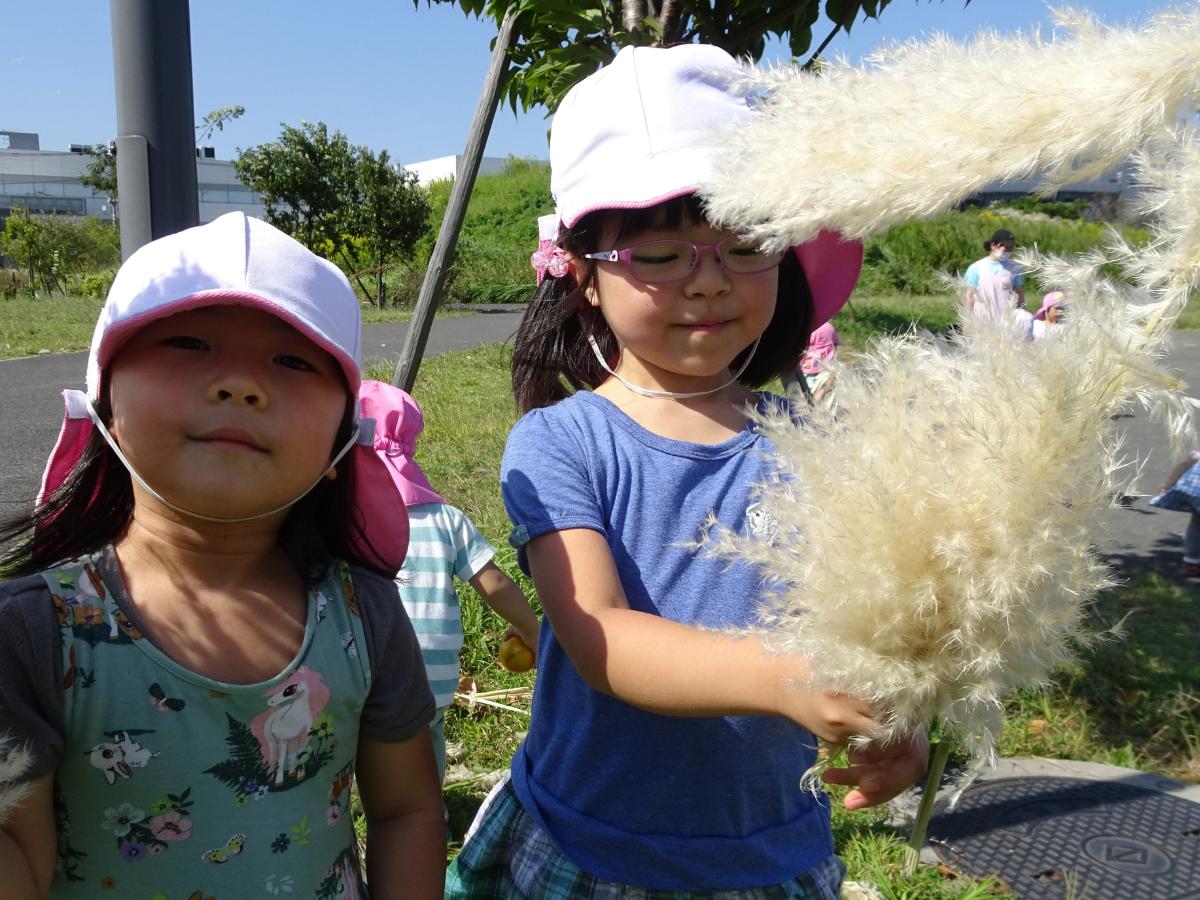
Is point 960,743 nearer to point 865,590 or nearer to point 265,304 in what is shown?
point 865,590

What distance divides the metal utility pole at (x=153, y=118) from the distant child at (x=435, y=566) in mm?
854

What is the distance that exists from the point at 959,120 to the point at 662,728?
0.91 m

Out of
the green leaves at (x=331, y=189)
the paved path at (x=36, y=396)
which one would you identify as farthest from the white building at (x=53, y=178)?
the paved path at (x=36, y=396)

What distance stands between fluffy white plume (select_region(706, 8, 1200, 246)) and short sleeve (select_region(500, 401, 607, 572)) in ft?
1.57

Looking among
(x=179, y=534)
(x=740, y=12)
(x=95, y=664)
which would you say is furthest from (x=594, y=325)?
(x=740, y=12)

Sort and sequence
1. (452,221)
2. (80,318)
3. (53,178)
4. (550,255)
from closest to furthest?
(550,255)
(452,221)
(80,318)
(53,178)

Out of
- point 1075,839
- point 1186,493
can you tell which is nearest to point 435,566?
point 1075,839

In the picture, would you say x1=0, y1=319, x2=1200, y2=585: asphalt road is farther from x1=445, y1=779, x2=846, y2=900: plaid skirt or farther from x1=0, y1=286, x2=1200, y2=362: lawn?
x1=445, y1=779, x2=846, y2=900: plaid skirt

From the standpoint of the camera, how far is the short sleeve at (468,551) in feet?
8.90

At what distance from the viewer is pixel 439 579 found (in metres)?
2.64


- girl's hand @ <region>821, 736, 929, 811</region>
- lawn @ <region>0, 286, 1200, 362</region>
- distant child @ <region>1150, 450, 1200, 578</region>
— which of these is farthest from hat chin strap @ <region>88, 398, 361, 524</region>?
lawn @ <region>0, 286, 1200, 362</region>

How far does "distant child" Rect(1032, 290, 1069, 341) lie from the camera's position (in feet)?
2.87

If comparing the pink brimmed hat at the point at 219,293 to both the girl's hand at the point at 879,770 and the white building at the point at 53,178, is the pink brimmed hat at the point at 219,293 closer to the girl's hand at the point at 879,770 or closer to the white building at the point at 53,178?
the girl's hand at the point at 879,770

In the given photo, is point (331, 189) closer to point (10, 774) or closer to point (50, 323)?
point (50, 323)
